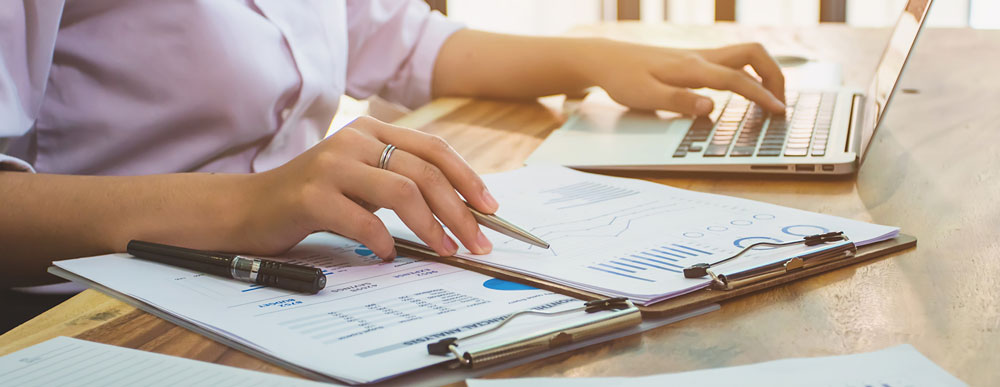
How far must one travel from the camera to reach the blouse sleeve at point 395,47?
127cm

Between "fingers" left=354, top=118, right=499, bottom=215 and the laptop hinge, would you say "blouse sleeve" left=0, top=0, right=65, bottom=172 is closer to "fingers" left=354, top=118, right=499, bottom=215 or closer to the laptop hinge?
"fingers" left=354, top=118, right=499, bottom=215

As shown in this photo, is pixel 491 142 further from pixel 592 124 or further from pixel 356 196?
pixel 356 196

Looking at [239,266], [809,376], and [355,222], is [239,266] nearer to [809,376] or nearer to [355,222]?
[355,222]

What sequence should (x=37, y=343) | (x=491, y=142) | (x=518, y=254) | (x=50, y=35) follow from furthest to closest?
(x=491, y=142), (x=50, y=35), (x=518, y=254), (x=37, y=343)

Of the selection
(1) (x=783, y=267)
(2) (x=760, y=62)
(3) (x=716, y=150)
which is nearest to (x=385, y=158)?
(1) (x=783, y=267)

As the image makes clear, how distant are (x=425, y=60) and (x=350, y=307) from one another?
0.82 m

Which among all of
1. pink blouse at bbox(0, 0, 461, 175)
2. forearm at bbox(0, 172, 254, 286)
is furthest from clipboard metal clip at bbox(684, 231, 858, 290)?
pink blouse at bbox(0, 0, 461, 175)

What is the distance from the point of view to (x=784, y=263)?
54 cm

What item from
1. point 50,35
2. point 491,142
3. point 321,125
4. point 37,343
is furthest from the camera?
point 321,125

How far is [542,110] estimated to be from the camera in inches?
46.0

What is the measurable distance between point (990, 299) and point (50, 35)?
29.1 inches

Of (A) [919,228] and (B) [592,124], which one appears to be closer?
(A) [919,228]

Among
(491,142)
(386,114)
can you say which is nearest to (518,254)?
(491,142)

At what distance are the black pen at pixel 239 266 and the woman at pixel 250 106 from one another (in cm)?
3
